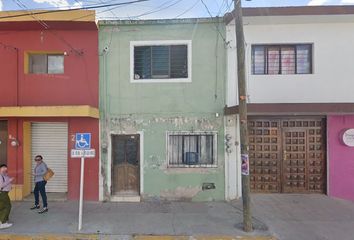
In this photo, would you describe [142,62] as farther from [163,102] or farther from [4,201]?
[4,201]

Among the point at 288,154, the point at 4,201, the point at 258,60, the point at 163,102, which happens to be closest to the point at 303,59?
the point at 258,60

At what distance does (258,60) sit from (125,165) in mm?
5388

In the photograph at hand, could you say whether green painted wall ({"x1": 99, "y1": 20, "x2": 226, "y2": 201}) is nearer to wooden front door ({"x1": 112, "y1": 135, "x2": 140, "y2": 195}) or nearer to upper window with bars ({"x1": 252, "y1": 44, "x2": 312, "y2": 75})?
wooden front door ({"x1": 112, "y1": 135, "x2": 140, "y2": 195})

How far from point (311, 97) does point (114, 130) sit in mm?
6209

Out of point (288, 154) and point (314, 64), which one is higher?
point (314, 64)

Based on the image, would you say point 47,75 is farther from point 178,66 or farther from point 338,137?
point 338,137

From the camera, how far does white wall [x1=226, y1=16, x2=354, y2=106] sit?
10.4 meters

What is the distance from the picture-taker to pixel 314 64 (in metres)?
10.4

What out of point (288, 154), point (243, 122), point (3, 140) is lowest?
point (288, 154)

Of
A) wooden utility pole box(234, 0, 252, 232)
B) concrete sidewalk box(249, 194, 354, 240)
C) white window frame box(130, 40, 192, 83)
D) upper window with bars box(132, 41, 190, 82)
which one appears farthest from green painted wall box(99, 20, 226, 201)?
wooden utility pole box(234, 0, 252, 232)

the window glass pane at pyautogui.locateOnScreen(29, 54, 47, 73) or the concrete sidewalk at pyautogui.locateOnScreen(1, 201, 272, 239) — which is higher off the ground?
the window glass pane at pyautogui.locateOnScreen(29, 54, 47, 73)

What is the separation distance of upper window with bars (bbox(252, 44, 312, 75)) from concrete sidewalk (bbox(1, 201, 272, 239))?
14.5 ft

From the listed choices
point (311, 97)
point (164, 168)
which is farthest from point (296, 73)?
point (164, 168)

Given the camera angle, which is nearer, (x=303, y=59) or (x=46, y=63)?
(x=303, y=59)
